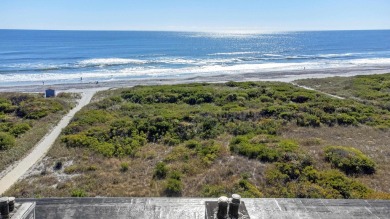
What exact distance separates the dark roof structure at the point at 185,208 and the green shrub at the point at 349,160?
29.6ft

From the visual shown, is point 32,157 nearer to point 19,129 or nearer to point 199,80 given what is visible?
point 19,129

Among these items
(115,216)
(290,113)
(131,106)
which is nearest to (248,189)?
(115,216)

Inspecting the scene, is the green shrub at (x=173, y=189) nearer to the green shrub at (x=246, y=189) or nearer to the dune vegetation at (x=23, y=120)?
the green shrub at (x=246, y=189)

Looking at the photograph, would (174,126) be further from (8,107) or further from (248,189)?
(8,107)

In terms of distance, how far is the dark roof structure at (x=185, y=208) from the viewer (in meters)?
9.02

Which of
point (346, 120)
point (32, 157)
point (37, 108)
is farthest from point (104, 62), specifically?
point (346, 120)

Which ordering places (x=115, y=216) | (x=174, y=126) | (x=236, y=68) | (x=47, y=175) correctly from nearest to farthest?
1. (x=115, y=216)
2. (x=47, y=175)
3. (x=174, y=126)
4. (x=236, y=68)

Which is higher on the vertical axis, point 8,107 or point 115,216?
point 115,216

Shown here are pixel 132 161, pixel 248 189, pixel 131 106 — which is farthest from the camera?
pixel 131 106

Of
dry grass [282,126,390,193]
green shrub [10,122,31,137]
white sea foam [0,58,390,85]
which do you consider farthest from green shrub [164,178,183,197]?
white sea foam [0,58,390,85]

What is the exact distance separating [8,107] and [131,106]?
13411 mm

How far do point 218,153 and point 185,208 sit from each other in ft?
37.8

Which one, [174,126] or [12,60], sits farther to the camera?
[12,60]

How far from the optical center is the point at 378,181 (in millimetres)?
17203
